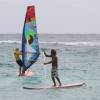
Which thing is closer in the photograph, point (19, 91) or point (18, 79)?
point (19, 91)

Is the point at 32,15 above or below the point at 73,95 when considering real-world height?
above

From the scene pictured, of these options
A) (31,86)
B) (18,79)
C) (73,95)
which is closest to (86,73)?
(18,79)

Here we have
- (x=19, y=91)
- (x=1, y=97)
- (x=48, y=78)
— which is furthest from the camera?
(x=48, y=78)

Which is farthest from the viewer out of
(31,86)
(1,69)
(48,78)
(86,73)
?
(1,69)

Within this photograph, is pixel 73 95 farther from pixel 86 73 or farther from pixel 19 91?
pixel 86 73

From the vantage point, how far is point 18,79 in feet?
68.5

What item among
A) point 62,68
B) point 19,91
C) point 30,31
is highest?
point 30,31

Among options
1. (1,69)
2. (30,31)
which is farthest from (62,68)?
(30,31)

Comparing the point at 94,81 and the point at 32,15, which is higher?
the point at 32,15

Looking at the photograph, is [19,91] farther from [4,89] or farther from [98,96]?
[98,96]

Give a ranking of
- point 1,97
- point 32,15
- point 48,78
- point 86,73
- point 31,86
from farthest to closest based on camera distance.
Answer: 1. point 86,73
2. point 48,78
3. point 32,15
4. point 31,86
5. point 1,97

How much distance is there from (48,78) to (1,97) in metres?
5.87

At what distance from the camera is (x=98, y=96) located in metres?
16.3

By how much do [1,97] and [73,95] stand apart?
2352 mm
